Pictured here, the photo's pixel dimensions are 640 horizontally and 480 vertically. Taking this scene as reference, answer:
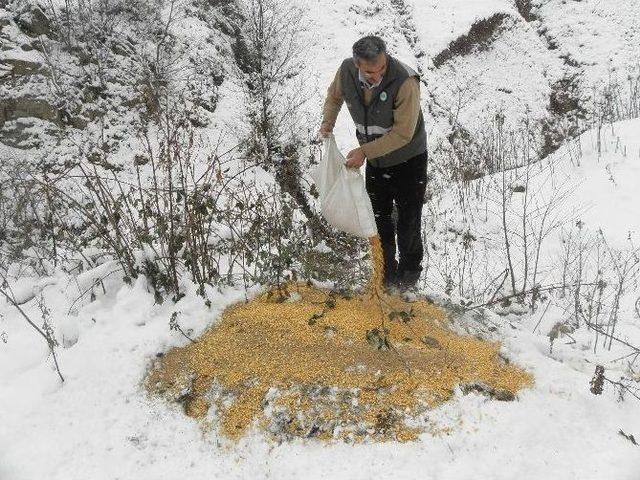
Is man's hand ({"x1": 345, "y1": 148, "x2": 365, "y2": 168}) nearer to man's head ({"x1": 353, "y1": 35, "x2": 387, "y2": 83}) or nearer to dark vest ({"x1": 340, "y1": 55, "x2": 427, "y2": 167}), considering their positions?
dark vest ({"x1": 340, "y1": 55, "x2": 427, "y2": 167})

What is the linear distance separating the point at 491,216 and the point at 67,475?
4.41 m

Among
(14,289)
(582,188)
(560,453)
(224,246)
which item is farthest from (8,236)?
(582,188)

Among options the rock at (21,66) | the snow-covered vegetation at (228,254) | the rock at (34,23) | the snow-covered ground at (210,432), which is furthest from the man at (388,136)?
the rock at (34,23)

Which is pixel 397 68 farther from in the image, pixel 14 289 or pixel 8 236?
pixel 8 236

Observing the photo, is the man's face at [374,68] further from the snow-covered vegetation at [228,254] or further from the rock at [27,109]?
the rock at [27,109]

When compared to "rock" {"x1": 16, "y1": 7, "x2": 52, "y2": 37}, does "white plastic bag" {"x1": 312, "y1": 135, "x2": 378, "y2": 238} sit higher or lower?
lower

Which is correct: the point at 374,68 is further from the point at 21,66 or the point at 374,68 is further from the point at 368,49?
the point at 21,66

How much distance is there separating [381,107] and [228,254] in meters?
1.37

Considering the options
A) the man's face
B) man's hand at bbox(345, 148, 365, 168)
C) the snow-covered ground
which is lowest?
the snow-covered ground

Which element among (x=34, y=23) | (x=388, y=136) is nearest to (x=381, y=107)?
(x=388, y=136)

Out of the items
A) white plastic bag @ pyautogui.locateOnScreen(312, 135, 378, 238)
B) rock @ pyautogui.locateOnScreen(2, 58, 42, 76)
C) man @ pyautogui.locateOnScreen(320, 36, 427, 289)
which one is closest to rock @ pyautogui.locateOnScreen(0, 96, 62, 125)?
rock @ pyautogui.locateOnScreen(2, 58, 42, 76)

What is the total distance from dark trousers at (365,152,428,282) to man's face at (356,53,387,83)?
591 millimetres

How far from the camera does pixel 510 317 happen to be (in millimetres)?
3238

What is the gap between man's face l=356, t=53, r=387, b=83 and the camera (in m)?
2.46
